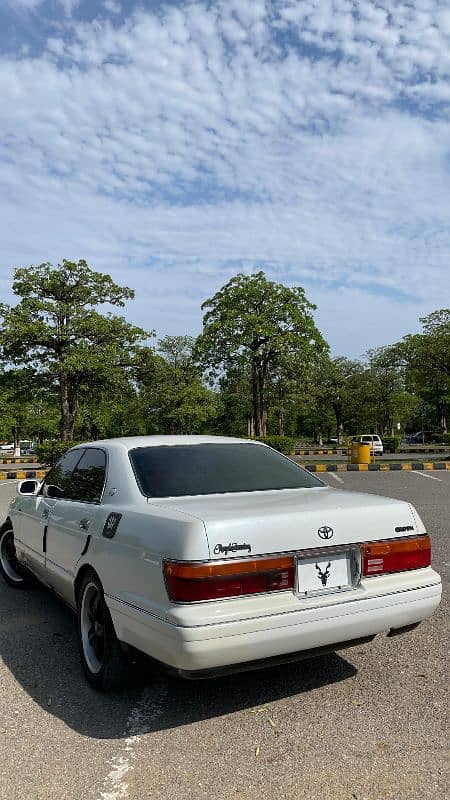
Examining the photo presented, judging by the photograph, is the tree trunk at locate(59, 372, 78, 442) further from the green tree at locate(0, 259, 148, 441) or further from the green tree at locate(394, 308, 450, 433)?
the green tree at locate(394, 308, 450, 433)

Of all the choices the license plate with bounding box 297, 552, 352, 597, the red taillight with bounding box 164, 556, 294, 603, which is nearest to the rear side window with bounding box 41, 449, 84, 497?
the red taillight with bounding box 164, 556, 294, 603

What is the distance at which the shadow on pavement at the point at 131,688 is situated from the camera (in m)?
3.23

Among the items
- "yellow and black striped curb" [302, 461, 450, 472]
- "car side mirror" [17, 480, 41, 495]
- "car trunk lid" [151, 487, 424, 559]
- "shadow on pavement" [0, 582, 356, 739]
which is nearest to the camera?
"car trunk lid" [151, 487, 424, 559]

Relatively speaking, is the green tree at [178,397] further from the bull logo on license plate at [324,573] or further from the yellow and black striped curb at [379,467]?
the bull logo on license plate at [324,573]

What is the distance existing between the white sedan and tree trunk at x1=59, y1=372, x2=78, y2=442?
20.4 m

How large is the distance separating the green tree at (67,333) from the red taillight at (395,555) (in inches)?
802

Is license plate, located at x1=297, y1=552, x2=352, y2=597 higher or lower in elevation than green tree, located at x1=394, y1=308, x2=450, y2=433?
lower

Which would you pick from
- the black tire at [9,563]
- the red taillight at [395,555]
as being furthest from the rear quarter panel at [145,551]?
the black tire at [9,563]

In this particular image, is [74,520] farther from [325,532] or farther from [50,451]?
[50,451]

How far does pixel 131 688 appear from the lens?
11.7 feet

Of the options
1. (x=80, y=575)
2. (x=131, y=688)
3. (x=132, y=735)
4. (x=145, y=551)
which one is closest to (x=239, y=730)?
(x=132, y=735)

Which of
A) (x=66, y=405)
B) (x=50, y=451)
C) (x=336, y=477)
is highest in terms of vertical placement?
(x=66, y=405)

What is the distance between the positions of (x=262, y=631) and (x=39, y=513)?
2598 millimetres

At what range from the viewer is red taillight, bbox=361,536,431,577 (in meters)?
3.32
